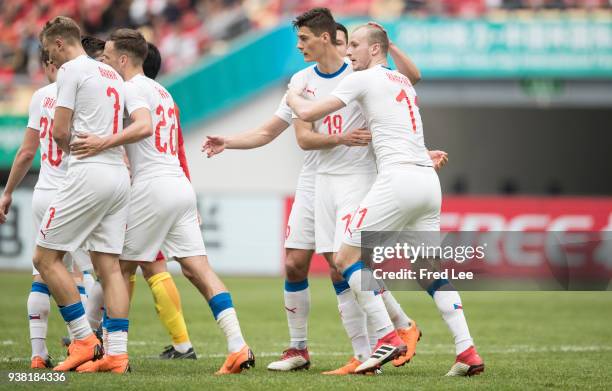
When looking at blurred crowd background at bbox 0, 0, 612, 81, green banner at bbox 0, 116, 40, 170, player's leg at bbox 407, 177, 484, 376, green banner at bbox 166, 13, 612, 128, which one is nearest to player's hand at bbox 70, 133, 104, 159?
player's leg at bbox 407, 177, 484, 376

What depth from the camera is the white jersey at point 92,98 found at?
7598 mm

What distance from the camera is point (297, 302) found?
861cm

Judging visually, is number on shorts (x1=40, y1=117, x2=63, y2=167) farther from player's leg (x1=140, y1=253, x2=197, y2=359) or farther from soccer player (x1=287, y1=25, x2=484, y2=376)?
soccer player (x1=287, y1=25, x2=484, y2=376)

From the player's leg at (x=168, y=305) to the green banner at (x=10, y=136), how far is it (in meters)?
15.3

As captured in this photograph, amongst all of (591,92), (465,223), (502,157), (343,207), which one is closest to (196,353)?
(343,207)

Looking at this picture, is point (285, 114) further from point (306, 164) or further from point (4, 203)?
point (4, 203)

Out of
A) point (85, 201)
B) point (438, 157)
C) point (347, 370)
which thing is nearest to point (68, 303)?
point (85, 201)

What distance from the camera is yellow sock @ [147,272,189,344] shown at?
9.02 meters

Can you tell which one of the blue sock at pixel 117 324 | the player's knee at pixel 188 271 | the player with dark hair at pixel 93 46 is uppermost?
the player with dark hair at pixel 93 46

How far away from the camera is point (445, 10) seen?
2362cm

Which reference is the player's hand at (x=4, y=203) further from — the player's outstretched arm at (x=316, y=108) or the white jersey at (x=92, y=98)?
the player's outstretched arm at (x=316, y=108)

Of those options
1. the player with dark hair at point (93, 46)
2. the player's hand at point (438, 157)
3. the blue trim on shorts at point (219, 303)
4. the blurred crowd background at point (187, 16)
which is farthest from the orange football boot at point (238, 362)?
the blurred crowd background at point (187, 16)

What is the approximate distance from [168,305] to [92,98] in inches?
82.7

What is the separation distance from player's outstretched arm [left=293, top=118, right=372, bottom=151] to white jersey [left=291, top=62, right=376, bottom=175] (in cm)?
20
